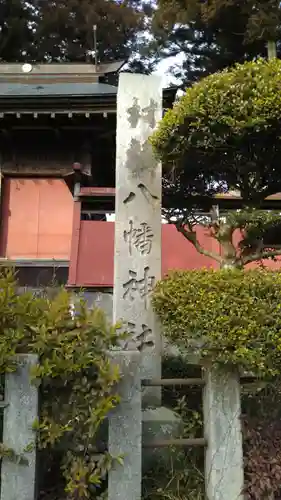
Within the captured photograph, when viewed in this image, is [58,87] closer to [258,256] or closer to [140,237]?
[140,237]

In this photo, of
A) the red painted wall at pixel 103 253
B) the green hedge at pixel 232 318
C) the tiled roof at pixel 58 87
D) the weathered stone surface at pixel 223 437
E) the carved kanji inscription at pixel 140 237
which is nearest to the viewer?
the green hedge at pixel 232 318

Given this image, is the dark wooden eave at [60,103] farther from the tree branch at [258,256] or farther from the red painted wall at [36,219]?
the tree branch at [258,256]

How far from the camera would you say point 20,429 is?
3.39 m

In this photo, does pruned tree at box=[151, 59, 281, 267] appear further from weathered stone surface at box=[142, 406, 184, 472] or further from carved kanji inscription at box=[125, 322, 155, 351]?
weathered stone surface at box=[142, 406, 184, 472]

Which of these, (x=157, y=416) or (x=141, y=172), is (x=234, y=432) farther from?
(x=141, y=172)

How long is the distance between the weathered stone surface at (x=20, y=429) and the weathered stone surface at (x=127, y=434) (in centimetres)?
57

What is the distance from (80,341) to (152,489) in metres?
1.29

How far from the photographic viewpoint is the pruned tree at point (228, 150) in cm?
378

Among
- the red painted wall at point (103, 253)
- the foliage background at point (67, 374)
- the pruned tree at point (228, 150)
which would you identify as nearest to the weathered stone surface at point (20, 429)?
the foliage background at point (67, 374)

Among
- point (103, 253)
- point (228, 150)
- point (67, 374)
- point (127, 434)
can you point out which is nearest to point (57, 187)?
point (103, 253)

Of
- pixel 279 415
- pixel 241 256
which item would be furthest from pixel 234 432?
pixel 241 256

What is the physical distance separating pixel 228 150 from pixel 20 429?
2888 mm

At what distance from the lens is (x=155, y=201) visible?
5.01 meters

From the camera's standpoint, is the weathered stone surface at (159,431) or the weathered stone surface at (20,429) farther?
the weathered stone surface at (159,431)
